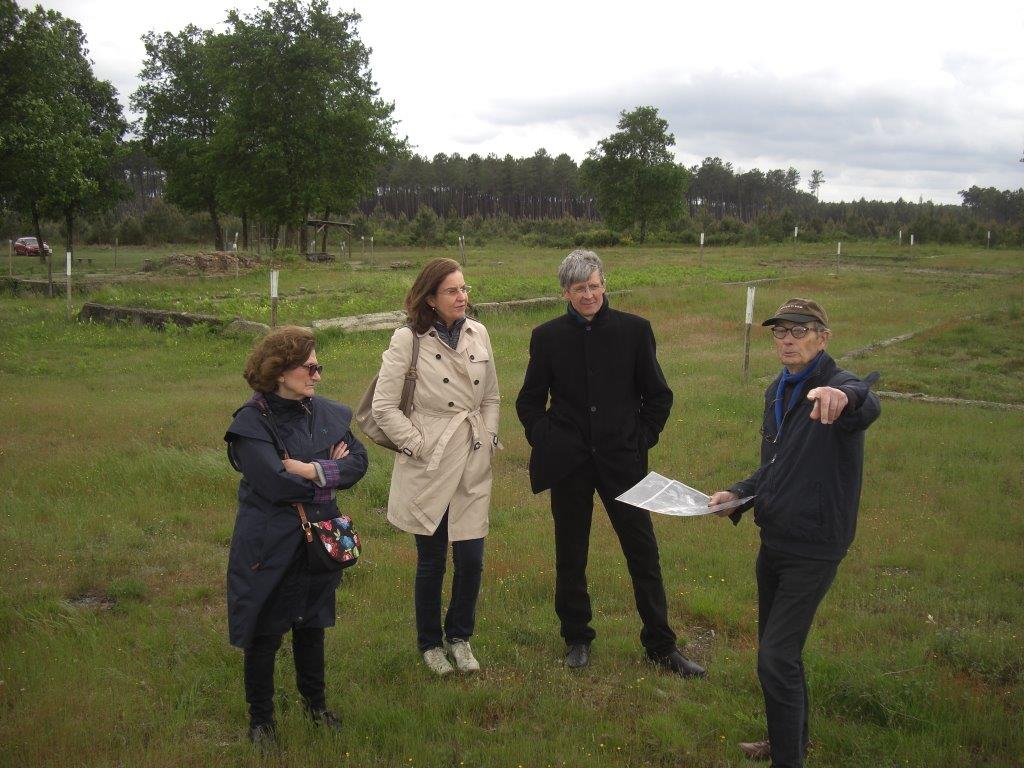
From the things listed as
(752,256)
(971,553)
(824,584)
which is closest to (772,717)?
(824,584)

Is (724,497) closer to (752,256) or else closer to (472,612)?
(472,612)

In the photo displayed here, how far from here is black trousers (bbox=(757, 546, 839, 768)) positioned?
3.39 m

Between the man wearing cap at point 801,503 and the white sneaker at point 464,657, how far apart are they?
63.0 inches

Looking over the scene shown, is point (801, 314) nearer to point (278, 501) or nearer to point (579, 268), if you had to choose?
point (579, 268)

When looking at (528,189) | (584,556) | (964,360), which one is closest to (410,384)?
(584,556)

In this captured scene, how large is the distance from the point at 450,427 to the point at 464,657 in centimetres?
117

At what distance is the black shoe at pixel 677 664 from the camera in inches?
180

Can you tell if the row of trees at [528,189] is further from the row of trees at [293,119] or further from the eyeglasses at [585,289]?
the eyeglasses at [585,289]

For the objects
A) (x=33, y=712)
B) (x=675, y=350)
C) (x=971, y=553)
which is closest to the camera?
(x=33, y=712)

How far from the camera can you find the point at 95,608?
5.41 metres

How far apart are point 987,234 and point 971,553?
60379mm

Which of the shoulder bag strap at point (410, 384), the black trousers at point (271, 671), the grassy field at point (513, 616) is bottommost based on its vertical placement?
the grassy field at point (513, 616)

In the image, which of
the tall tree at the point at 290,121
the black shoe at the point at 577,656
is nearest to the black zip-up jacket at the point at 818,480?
the black shoe at the point at 577,656

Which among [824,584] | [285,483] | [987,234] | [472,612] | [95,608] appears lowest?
[95,608]
